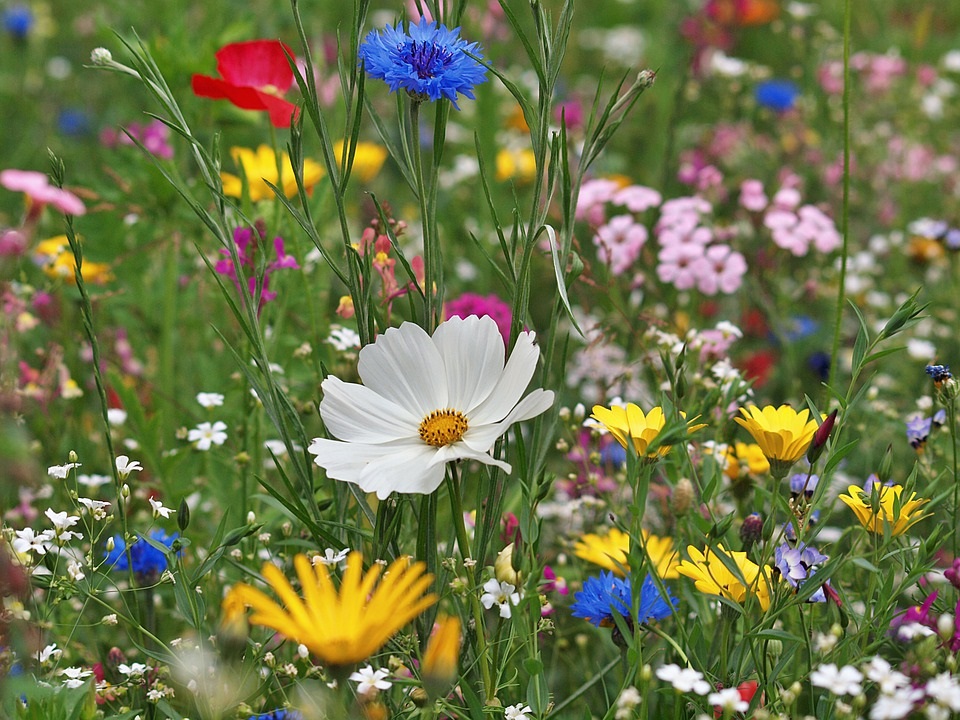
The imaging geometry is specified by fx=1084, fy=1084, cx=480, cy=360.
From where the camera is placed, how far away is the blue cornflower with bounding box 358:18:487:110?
82 cm

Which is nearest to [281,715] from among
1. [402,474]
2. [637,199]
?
[402,474]

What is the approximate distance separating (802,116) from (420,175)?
1.64 meters

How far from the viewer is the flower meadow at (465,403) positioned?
815 millimetres

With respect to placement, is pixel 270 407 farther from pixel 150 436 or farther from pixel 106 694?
pixel 150 436

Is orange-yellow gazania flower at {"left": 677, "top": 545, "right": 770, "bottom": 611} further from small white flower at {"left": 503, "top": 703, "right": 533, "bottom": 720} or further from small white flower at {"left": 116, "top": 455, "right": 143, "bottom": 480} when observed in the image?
small white flower at {"left": 116, "top": 455, "right": 143, "bottom": 480}

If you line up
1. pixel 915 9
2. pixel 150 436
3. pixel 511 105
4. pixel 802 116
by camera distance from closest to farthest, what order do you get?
pixel 150 436 → pixel 802 116 → pixel 511 105 → pixel 915 9

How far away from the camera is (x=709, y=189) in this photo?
1925mm

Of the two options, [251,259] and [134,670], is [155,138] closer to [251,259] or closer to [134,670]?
[251,259]

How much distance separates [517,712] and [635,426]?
238mm

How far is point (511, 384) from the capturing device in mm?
835

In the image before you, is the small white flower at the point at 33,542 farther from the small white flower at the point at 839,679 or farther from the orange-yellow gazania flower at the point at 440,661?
the small white flower at the point at 839,679

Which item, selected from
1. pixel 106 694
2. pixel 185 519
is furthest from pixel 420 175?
pixel 106 694

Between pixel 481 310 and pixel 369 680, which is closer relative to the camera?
pixel 369 680

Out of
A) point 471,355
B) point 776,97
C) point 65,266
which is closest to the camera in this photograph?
point 471,355
